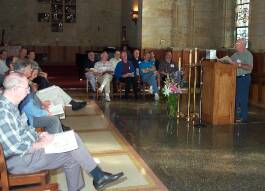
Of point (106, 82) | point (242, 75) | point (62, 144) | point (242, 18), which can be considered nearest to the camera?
point (62, 144)

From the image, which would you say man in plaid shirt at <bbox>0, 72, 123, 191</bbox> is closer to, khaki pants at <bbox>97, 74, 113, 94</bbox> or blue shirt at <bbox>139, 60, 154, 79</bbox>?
khaki pants at <bbox>97, 74, 113, 94</bbox>

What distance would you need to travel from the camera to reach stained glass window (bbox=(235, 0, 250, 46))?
37.7 feet

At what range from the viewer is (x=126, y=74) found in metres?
10.1

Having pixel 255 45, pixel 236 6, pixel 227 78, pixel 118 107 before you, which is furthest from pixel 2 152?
pixel 236 6

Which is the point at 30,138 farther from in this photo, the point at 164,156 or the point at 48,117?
the point at 164,156

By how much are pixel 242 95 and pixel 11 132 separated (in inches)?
202

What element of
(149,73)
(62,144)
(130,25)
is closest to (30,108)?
(62,144)

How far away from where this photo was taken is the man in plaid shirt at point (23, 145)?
10.1ft

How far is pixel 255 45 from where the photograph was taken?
10344mm

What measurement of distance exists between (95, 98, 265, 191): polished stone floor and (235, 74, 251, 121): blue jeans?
26cm

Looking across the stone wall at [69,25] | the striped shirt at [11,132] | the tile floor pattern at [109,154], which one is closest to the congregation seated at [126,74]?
the tile floor pattern at [109,154]

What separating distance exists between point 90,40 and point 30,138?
15562 millimetres

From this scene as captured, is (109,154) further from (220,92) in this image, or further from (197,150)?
(220,92)

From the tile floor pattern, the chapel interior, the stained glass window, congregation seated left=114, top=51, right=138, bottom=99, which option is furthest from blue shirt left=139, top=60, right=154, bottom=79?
the stained glass window
